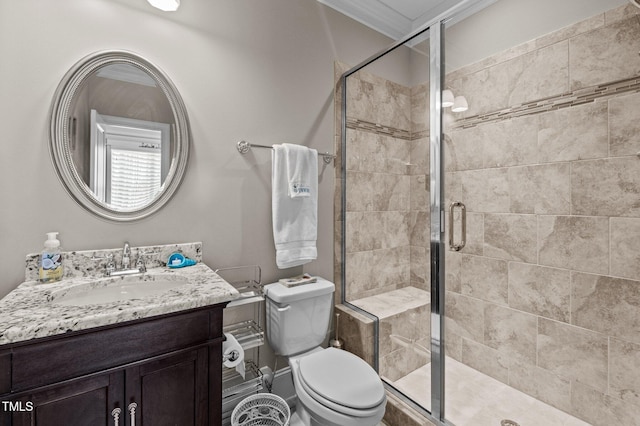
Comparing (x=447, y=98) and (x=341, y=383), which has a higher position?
(x=447, y=98)

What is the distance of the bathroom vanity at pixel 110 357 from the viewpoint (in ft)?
2.58

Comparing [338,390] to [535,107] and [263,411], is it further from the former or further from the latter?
[535,107]

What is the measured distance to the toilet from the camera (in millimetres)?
1190

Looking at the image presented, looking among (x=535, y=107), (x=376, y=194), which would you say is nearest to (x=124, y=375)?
(x=376, y=194)

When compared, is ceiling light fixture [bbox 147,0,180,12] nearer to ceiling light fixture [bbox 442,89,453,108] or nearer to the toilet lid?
ceiling light fixture [bbox 442,89,453,108]

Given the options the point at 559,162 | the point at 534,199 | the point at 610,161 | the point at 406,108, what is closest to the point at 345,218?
the point at 406,108

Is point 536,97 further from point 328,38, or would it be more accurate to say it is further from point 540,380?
point 540,380

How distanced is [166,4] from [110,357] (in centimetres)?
151

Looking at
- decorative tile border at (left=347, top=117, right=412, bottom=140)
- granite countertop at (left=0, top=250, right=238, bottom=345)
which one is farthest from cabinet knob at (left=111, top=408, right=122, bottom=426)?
decorative tile border at (left=347, top=117, right=412, bottom=140)

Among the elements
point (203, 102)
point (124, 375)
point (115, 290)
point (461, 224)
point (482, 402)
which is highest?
point (203, 102)

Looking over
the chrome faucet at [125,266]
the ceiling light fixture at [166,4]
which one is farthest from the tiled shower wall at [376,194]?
the chrome faucet at [125,266]

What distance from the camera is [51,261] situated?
1.15 meters

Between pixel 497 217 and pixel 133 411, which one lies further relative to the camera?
pixel 497 217

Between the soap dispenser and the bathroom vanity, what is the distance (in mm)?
39
